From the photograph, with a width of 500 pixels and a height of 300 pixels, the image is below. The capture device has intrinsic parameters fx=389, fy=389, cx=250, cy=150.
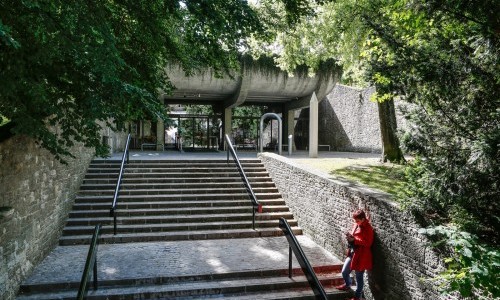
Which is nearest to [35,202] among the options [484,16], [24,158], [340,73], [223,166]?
[24,158]

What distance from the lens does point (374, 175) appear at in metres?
9.14

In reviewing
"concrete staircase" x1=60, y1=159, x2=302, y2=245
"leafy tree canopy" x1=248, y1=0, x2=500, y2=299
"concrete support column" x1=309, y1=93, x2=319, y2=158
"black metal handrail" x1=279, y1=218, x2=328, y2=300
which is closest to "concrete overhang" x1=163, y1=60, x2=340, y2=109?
"concrete support column" x1=309, y1=93, x2=319, y2=158

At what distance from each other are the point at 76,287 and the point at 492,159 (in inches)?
227

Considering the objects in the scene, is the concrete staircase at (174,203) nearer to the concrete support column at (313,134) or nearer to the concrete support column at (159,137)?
the concrete support column at (313,134)

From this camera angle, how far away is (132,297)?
5.71 metres

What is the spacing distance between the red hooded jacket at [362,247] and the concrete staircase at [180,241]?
755mm

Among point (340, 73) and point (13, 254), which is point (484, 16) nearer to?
point (13, 254)

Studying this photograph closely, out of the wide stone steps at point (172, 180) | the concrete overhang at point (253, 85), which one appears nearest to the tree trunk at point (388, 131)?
the wide stone steps at point (172, 180)

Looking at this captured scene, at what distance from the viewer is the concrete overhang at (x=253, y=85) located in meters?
17.4

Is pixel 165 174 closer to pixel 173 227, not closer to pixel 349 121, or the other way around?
pixel 173 227

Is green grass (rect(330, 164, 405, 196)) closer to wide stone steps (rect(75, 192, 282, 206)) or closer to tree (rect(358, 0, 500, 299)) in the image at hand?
wide stone steps (rect(75, 192, 282, 206))

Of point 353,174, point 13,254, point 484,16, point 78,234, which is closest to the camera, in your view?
point 484,16

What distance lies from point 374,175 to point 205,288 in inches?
199

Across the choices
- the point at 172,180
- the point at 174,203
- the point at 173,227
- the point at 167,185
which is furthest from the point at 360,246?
the point at 172,180
